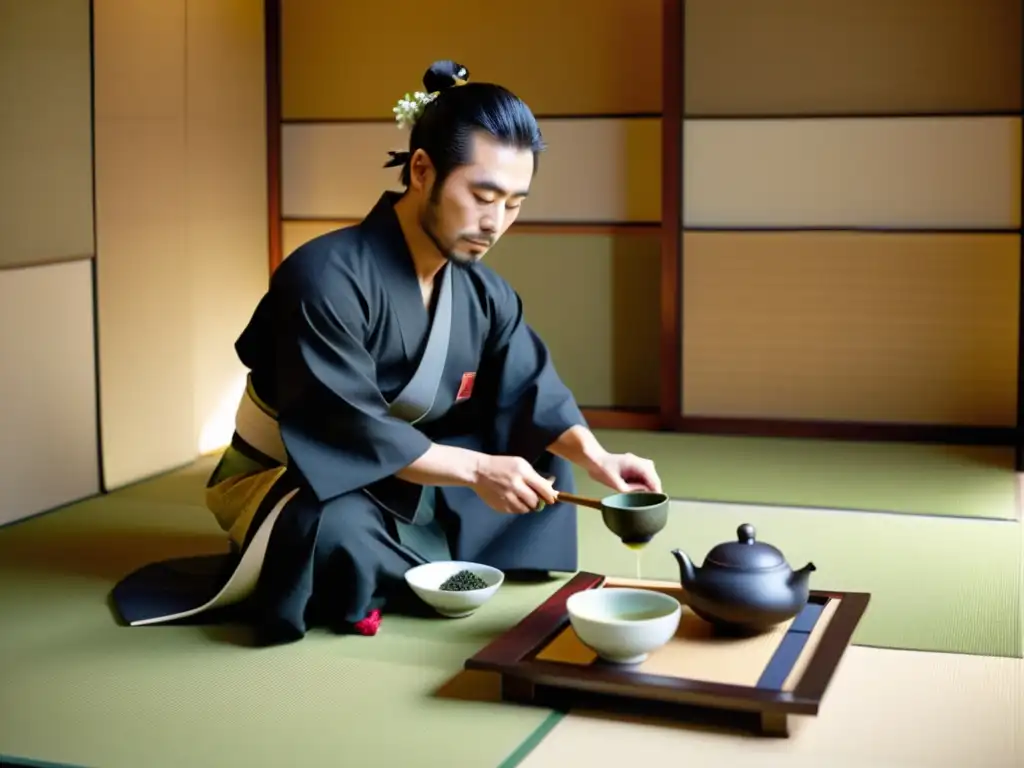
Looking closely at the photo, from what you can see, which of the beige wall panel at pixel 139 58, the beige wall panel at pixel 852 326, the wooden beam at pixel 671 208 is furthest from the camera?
the wooden beam at pixel 671 208

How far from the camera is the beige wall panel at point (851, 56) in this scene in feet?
17.4

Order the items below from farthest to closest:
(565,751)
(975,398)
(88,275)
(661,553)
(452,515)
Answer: (975,398) → (88,275) → (661,553) → (452,515) → (565,751)

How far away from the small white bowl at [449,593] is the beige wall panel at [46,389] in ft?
4.89

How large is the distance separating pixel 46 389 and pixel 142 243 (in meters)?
0.65

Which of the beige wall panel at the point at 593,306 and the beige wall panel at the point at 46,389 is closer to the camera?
the beige wall panel at the point at 46,389

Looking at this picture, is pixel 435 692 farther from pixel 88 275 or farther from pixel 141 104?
pixel 141 104

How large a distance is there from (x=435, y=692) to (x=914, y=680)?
913 millimetres

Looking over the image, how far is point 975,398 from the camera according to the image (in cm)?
543

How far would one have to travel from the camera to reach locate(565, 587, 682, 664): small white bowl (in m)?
2.74

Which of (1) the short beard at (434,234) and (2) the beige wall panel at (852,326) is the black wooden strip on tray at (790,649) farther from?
(2) the beige wall panel at (852,326)

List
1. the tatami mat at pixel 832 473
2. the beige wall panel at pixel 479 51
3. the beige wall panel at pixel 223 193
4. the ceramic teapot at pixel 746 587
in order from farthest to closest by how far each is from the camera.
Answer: the beige wall panel at pixel 479 51 < the beige wall panel at pixel 223 193 < the tatami mat at pixel 832 473 < the ceramic teapot at pixel 746 587

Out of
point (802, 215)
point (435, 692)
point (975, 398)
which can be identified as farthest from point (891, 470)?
point (435, 692)

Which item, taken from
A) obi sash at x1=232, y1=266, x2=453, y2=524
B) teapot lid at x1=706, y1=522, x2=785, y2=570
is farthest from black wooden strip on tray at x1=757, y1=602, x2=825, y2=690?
obi sash at x1=232, y1=266, x2=453, y2=524

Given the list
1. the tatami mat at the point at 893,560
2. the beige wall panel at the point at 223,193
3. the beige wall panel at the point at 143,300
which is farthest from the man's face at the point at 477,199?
the beige wall panel at the point at 223,193
